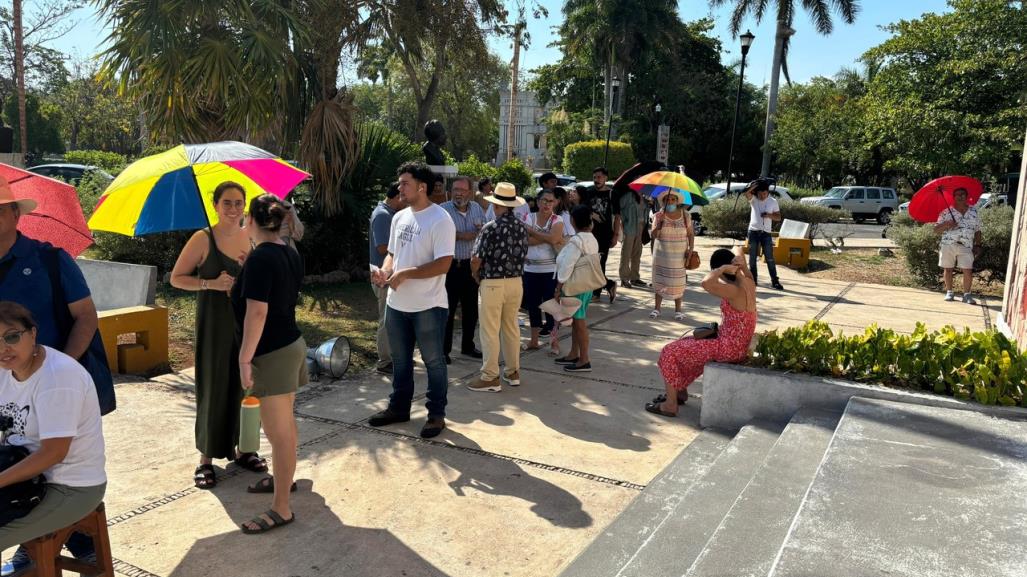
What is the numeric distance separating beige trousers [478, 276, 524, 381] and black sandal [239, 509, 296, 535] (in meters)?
2.48

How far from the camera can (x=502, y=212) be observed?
19.7ft

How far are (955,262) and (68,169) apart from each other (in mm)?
20906

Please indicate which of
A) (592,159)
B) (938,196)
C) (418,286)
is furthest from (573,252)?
(592,159)

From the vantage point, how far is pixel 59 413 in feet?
8.57

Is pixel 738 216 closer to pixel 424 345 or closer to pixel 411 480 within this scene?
pixel 424 345

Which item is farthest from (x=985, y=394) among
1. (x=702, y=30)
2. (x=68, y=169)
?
(x=702, y=30)

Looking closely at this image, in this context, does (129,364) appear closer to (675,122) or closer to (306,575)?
(306,575)

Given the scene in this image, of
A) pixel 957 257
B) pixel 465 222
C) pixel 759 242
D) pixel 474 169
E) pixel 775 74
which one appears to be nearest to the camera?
pixel 465 222

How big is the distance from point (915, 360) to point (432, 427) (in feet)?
9.82

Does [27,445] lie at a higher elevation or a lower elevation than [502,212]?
lower

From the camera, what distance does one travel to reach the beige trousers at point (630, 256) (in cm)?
1068

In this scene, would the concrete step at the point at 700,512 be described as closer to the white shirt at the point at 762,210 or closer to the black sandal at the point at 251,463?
the black sandal at the point at 251,463

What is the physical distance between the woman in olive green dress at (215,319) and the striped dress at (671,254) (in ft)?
18.1

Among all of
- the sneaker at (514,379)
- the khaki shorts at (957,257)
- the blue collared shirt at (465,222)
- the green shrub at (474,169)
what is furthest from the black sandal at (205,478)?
the green shrub at (474,169)
